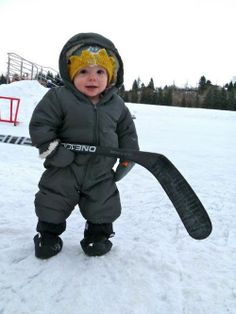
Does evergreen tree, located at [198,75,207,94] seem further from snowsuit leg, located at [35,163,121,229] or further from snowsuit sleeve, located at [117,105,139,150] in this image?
snowsuit leg, located at [35,163,121,229]

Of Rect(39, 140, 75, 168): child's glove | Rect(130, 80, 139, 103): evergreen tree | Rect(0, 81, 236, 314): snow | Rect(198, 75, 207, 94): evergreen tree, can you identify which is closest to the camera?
Rect(0, 81, 236, 314): snow

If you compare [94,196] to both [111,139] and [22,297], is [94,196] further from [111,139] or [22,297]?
[22,297]

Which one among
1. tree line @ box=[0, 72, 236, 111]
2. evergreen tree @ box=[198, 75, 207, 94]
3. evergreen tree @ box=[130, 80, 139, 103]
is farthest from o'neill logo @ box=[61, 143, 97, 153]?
evergreen tree @ box=[198, 75, 207, 94]

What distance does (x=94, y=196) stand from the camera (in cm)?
206

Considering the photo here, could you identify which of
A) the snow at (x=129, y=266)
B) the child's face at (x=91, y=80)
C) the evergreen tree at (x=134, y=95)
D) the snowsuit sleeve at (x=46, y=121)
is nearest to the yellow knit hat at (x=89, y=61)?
the child's face at (x=91, y=80)

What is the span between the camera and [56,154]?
194 centimetres

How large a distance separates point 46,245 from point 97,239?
29 centimetres

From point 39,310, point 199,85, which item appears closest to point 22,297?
point 39,310

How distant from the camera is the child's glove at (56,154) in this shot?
1.92 meters

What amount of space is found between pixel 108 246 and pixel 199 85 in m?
71.4

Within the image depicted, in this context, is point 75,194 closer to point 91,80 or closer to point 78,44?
point 91,80

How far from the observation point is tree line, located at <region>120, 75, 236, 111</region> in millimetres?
53906

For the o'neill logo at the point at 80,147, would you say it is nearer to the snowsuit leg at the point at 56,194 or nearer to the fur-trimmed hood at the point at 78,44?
the snowsuit leg at the point at 56,194

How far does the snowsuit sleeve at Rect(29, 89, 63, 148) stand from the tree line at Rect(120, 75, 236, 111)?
49535 millimetres
